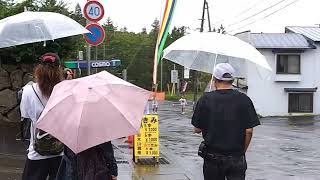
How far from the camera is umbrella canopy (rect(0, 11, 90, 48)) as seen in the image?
241 inches

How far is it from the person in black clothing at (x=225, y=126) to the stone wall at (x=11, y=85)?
11210mm

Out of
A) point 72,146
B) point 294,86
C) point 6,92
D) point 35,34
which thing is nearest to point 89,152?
point 72,146

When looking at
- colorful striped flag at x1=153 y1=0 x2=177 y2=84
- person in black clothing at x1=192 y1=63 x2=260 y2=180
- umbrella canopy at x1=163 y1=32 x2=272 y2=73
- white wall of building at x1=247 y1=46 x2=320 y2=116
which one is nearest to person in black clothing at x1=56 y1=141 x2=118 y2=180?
person in black clothing at x1=192 y1=63 x2=260 y2=180

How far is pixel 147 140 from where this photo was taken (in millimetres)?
10281

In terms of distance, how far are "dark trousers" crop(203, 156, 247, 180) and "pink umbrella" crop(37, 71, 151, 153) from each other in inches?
52.2

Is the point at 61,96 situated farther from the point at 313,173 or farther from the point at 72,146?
the point at 313,173

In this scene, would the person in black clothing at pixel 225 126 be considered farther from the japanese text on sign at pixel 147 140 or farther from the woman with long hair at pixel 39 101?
the japanese text on sign at pixel 147 140

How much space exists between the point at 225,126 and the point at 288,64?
33.7 metres

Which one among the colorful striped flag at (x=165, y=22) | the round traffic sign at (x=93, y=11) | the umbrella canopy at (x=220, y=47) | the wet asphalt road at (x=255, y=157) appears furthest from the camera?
the colorful striped flag at (x=165, y=22)

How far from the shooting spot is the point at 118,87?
152 inches

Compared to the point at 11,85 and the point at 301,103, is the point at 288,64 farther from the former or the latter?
the point at 11,85

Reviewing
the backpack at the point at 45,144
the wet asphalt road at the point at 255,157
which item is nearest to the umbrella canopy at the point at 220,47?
the backpack at the point at 45,144

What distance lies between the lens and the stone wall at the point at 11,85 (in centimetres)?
1517

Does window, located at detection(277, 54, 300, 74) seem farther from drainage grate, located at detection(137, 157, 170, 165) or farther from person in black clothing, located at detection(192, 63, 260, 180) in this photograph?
person in black clothing, located at detection(192, 63, 260, 180)
